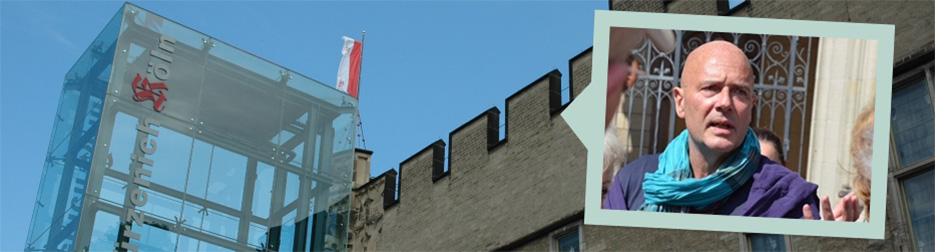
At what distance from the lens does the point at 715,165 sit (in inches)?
756

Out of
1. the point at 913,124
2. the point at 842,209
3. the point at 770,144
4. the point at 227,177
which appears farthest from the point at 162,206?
the point at 913,124

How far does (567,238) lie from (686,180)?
3.01m

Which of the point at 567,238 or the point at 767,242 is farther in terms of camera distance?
the point at 567,238

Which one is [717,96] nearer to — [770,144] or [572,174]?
[770,144]

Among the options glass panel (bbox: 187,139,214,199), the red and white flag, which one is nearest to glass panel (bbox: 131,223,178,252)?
glass panel (bbox: 187,139,214,199)

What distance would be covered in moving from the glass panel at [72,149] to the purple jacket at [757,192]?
7.94 m

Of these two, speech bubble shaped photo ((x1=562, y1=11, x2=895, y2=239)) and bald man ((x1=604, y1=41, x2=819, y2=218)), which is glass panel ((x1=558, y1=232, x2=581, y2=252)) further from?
bald man ((x1=604, y1=41, x2=819, y2=218))

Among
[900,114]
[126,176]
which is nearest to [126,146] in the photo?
[126,176]

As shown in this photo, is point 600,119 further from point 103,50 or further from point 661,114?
point 103,50

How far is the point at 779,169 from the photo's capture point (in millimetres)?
18703

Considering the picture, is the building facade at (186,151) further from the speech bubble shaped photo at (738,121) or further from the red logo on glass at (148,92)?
the speech bubble shaped photo at (738,121)

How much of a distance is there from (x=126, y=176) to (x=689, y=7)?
8.73 meters

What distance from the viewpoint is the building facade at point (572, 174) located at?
18344 millimetres

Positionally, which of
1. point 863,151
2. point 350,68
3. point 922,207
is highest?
point 350,68
